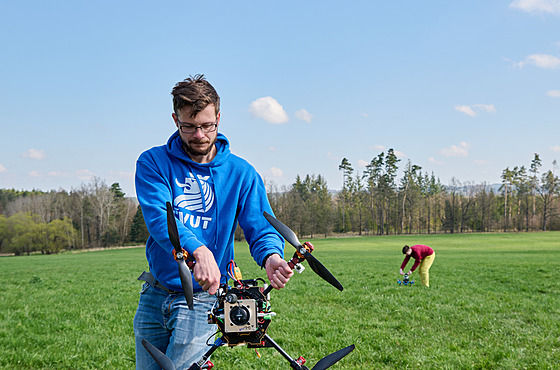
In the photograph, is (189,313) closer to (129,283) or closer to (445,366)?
(445,366)

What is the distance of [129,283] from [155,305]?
16566 millimetres

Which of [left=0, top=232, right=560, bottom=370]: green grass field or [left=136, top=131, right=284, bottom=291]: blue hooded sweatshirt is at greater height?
[left=136, top=131, right=284, bottom=291]: blue hooded sweatshirt

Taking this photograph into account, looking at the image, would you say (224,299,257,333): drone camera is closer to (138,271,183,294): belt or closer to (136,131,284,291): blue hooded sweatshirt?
(136,131,284,291): blue hooded sweatshirt

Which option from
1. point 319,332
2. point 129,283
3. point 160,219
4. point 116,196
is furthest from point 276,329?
point 116,196

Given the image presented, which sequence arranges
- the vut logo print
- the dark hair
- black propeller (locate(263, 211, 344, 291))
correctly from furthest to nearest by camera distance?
the vut logo print < the dark hair < black propeller (locate(263, 211, 344, 291))

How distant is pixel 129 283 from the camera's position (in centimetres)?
1817

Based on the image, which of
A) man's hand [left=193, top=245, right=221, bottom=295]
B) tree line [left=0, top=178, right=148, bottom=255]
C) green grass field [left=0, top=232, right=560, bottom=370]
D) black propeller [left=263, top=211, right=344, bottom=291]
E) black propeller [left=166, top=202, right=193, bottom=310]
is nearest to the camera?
black propeller [left=166, top=202, right=193, bottom=310]

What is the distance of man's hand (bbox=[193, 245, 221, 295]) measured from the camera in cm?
209

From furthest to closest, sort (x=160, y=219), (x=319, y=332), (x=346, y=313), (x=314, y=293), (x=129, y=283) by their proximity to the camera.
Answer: (x=129, y=283)
(x=314, y=293)
(x=346, y=313)
(x=319, y=332)
(x=160, y=219)

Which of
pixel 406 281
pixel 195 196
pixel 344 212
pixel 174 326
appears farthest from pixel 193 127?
pixel 344 212

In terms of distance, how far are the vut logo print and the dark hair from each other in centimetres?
53

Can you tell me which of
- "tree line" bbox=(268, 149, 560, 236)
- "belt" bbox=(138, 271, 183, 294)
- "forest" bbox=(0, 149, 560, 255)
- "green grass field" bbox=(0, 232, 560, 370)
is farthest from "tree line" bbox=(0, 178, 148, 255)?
"belt" bbox=(138, 271, 183, 294)

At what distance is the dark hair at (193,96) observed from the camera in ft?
8.75

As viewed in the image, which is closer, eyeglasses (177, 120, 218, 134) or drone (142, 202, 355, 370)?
drone (142, 202, 355, 370)
